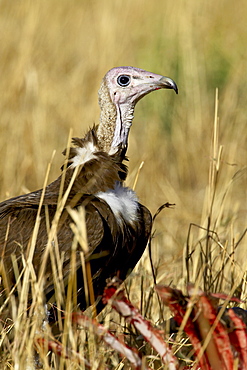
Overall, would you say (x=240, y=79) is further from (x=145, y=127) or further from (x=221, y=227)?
(x=221, y=227)

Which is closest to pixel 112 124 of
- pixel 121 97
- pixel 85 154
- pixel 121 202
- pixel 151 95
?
pixel 121 97

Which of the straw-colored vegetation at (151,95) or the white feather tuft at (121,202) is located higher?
the straw-colored vegetation at (151,95)

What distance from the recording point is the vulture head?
3.39 metres

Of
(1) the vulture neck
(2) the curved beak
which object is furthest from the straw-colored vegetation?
(2) the curved beak

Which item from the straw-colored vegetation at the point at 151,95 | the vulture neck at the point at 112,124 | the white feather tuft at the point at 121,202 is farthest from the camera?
the straw-colored vegetation at the point at 151,95

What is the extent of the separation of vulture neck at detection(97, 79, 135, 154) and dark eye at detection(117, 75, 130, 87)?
0.07 metres

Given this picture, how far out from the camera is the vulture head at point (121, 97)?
11.1 ft

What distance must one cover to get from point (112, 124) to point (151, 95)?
3.28m

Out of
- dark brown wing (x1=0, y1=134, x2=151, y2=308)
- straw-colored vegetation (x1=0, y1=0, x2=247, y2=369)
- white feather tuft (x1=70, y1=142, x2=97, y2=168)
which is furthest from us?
straw-colored vegetation (x1=0, y1=0, x2=247, y2=369)

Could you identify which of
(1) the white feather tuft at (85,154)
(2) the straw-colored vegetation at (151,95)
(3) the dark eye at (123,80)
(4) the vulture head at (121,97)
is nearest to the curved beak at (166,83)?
(4) the vulture head at (121,97)

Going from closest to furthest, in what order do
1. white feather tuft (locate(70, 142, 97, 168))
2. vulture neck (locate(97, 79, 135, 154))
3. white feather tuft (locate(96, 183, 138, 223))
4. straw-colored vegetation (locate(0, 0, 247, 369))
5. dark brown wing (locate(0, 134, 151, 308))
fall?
dark brown wing (locate(0, 134, 151, 308)) → white feather tuft (locate(96, 183, 138, 223)) → white feather tuft (locate(70, 142, 97, 168)) → vulture neck (locate(97, 79, 135, 154)) → straw-colored vegetation (locate(0, 0, 247, 369))

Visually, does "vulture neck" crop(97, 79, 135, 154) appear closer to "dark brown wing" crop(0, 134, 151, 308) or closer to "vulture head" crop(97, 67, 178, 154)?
"vulture head" crop(97, 67, 178, 154)

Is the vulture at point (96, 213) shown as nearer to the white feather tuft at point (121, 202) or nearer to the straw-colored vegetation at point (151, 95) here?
the white feather tuft at point (121, 202)

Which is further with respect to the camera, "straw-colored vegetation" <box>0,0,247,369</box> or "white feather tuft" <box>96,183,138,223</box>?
"straw-colored vegetation" <box>0,0,247,369</box>
